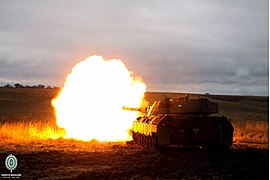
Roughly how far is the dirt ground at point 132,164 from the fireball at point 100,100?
9220mm

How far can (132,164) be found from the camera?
55.3ft

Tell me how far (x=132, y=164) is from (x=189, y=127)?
15.6 ft

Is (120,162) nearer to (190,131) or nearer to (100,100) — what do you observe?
(190,131)

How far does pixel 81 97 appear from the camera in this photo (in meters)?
31.8

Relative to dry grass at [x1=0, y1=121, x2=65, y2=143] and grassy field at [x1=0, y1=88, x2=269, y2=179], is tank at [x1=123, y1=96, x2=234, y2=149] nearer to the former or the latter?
grassy field at [x1=0, y1=88, x2=269, y2=179]

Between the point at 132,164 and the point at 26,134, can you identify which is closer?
the point at 132,164

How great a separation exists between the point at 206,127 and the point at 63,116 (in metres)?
13.6

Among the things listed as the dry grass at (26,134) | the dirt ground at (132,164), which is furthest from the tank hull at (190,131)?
the dry grass at (26,134)

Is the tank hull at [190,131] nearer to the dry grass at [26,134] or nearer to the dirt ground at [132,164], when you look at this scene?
the dirt ground at [132,164]

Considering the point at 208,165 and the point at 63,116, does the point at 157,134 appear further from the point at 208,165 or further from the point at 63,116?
the point at 63,116

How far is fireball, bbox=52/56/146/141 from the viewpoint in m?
31.5

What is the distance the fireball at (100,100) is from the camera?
31.5m

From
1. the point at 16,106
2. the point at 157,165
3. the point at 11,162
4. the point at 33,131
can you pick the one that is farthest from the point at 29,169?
the point at 16,106

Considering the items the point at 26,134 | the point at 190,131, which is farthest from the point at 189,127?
the point at 26,134
